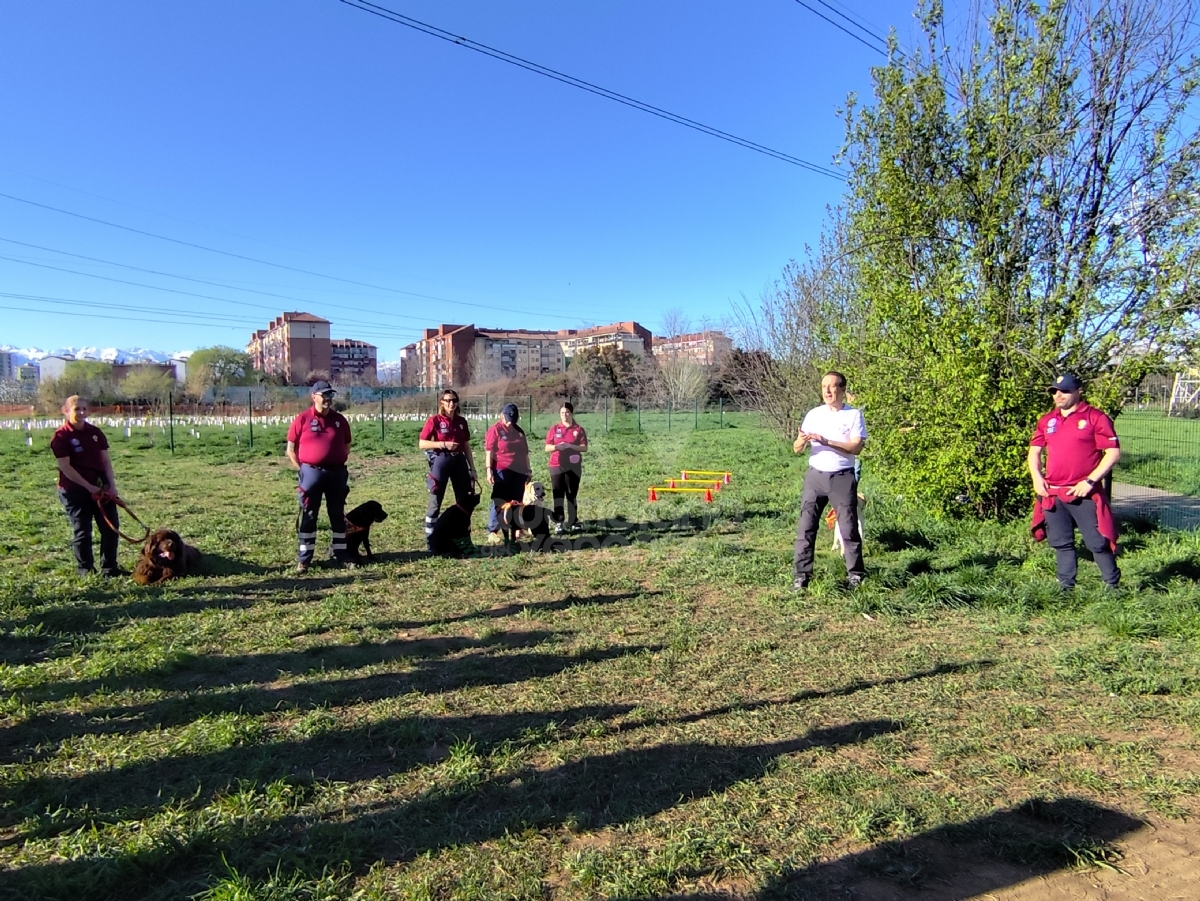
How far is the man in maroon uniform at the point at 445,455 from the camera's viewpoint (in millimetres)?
6988

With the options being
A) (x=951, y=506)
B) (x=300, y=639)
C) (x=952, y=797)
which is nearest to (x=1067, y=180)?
(x=951, y=506)

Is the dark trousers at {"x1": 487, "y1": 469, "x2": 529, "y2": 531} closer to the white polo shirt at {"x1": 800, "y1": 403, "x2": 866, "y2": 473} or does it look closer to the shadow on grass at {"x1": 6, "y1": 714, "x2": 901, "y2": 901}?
the white polo shirt at {"x1": 800, "y1": 403, "x2": 866, "y2": 473}

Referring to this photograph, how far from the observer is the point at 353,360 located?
95000mm

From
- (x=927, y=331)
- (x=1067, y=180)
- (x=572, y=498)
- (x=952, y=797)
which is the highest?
(x=1067, y=180)

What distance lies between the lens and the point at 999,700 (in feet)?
11.7

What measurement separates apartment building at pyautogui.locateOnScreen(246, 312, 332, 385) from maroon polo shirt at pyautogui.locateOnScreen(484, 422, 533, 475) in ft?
228

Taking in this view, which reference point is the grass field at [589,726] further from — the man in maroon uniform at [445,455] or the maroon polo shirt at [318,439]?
the maroon polo shirt at [318,439]

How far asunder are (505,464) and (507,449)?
16 cm

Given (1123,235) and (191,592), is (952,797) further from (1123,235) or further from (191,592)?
(1123,235)

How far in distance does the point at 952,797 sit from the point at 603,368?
144 feet

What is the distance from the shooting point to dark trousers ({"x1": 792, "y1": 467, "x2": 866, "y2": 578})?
210 inches

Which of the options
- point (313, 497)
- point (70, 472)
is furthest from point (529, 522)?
point (70, 472)

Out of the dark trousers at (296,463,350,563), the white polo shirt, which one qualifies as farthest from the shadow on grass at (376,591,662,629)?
the dark trousers at (296,463,350,563)

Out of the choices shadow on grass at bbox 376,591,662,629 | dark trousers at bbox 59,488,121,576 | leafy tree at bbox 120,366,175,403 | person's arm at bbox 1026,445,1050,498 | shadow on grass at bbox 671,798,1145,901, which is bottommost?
shadow on grass at bbox 671,798,1145,901
